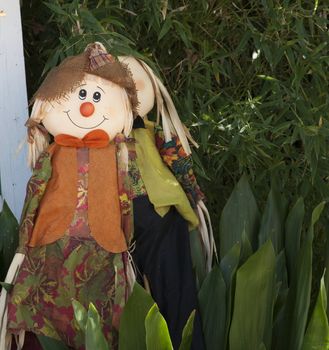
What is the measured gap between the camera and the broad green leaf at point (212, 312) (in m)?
1.42

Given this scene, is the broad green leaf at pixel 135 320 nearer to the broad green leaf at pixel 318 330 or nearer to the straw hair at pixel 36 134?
the broad green leaf at pixel 318 330

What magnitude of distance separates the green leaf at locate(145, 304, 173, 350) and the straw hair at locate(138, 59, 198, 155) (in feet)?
1.78

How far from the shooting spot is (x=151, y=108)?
5.24ft

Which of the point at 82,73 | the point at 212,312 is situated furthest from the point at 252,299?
the point at 82,73

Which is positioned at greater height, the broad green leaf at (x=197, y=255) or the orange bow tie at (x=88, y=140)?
the orange bow tie at (x=88, y=140)

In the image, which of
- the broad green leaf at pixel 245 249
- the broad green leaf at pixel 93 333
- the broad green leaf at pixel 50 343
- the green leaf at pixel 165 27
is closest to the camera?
the broad green leaf at pixel 93 333

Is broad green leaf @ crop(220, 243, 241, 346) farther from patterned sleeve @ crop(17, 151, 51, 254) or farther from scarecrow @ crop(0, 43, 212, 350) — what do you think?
patterned sleeve @ crop(17, 151, 51, 254)

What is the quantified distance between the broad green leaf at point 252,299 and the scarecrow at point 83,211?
12 cm

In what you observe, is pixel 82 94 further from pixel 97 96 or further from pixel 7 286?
pixel 7 286

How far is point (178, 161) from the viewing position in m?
1.55

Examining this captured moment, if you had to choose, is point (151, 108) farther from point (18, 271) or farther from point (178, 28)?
point (18, 271)

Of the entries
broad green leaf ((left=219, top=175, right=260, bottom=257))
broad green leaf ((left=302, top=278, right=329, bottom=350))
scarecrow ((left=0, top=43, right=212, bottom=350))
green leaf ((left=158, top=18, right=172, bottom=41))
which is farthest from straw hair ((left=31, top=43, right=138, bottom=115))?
broad green leaf ((left=302, top=278, right=329, bottom=350))

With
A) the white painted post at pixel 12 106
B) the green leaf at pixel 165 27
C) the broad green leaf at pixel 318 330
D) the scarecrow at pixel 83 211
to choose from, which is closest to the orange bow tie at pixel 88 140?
the scarecrow at pixel 83 211

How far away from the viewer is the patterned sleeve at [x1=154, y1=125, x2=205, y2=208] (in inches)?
61.1
